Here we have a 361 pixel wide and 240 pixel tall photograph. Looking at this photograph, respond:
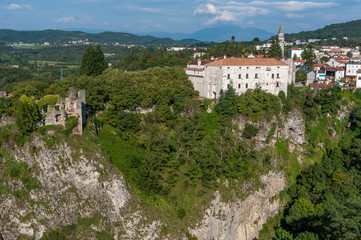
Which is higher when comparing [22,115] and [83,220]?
[22,115]

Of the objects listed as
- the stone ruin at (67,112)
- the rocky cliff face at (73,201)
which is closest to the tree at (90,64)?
the stone ruin at (67,112)

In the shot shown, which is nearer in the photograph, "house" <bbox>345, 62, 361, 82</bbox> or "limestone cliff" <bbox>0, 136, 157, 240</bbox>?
"limestone cliff" <bbox>0, 136, 157, 240</bbox>

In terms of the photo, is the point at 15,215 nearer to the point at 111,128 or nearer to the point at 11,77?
the point at 111,128

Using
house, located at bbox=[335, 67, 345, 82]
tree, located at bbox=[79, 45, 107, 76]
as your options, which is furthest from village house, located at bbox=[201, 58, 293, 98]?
house, located at bbox=[335, 67, 345, 82]

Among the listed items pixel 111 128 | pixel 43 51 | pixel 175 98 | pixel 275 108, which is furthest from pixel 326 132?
pixel 43 51

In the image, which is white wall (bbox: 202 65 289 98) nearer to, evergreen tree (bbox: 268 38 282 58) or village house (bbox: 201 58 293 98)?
village house (bbox: 201 58 293 98)
